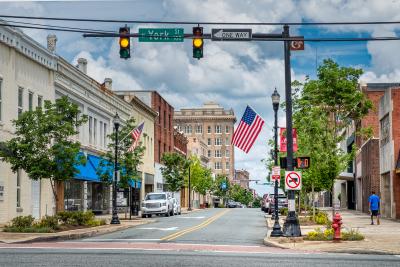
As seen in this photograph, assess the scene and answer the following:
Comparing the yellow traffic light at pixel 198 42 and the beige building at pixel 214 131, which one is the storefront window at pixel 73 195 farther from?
the beige building at pixel 214 131

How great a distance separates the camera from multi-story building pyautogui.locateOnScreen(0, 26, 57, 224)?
33375 millimetres

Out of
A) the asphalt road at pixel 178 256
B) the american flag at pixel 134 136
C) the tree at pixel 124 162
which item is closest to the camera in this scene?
the asphalt road at pixel 178 256

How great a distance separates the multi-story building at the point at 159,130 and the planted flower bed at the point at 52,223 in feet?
128

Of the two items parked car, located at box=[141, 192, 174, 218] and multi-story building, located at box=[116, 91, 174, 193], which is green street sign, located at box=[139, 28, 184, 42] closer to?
parked car, located at box=[141, 192, 174, 218]

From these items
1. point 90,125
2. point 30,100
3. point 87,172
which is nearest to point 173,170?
point 90,125

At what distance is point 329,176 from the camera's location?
36469mm

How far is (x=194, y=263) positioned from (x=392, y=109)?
30894 mm

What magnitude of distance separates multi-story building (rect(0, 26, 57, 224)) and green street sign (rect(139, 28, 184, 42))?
13.8 metres

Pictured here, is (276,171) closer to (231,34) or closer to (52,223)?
(231,34)

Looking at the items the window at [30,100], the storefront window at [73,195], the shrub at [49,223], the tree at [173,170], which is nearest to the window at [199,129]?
the tree at [173,170]

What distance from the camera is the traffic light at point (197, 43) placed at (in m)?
21.8

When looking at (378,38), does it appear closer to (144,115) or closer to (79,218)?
(79,218)

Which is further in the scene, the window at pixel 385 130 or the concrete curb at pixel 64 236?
the window at pixel 385 130

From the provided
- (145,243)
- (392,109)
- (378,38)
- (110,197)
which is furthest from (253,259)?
(110,197)
